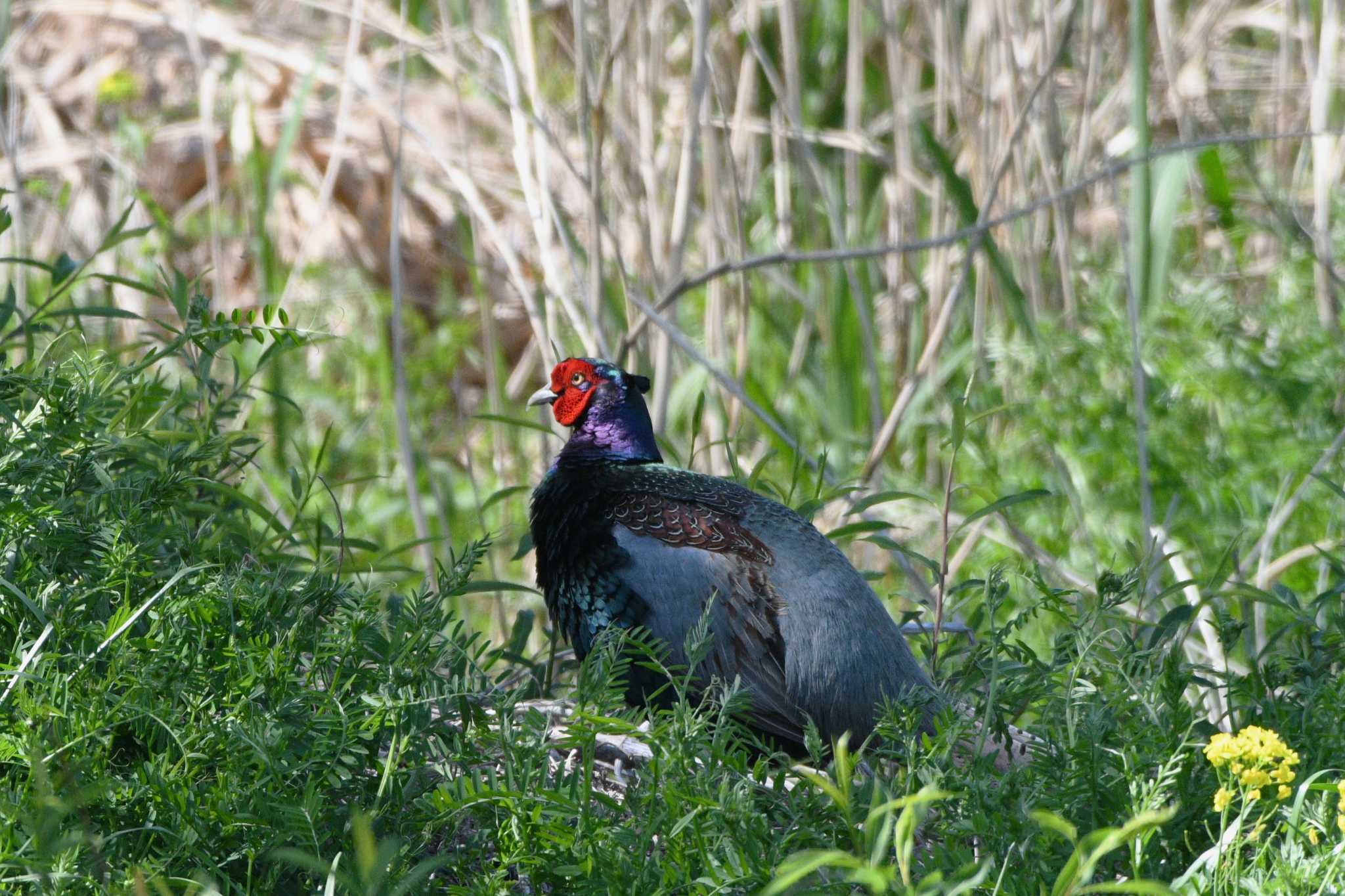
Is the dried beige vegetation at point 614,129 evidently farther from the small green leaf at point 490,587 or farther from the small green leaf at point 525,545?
the small green leaf at point 490,587

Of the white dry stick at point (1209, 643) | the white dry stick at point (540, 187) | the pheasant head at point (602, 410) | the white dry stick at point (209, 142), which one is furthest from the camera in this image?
the white dry stick at point (209, 142)

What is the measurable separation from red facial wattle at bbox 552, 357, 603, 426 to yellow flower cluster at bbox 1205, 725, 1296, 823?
1616 millimetres

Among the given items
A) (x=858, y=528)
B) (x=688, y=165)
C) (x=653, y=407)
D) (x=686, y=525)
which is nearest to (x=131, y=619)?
(x=686, y=525)

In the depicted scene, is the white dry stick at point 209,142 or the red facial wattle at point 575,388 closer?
the red facial wattle at point 575,388

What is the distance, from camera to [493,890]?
5.35 ft

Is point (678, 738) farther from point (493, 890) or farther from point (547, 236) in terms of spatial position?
point (547, 236)

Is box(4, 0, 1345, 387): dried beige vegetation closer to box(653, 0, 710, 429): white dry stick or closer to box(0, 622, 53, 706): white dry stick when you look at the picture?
box(653, 0, 710, 429): white dry stick

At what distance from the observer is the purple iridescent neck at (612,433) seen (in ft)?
9.76

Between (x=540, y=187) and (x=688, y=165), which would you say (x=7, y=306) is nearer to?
(x=540, y=187)

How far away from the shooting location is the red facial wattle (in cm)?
298

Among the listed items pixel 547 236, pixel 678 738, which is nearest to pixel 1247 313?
pixel 547 236

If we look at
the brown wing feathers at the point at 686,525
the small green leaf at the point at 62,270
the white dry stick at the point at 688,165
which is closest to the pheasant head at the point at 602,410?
the brown wing feathers at the point at 686,525

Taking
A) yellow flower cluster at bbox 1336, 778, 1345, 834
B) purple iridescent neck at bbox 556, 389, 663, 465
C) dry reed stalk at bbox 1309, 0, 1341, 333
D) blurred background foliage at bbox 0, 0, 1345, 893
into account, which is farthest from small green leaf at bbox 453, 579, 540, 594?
dry reed stalk at bbox 1309, 0, 1341, 333

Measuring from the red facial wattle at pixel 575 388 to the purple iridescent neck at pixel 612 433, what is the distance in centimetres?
2
